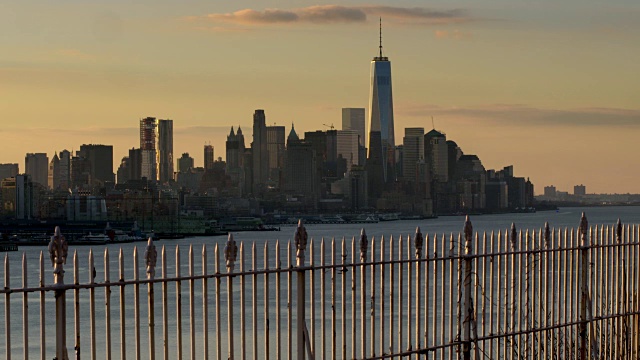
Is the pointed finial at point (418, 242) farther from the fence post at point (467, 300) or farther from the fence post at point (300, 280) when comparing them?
the fence post at point (300, 280)

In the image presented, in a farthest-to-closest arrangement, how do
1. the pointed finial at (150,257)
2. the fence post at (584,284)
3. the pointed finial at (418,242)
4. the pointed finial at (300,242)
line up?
the fence post at (584,284), the pointed finial at (418,242), the pointed finial at (300,242), the pointed finial at (150,257)

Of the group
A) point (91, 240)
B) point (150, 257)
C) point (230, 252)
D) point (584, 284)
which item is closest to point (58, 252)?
point (150, 257)

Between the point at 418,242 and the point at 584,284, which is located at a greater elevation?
the point at 418,242

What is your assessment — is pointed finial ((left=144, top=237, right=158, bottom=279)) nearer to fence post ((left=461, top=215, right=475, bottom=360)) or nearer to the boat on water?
fence post ((left=461, top=215, right=475, bottom=360))

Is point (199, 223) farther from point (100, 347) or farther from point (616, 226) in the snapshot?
point (616, 226)

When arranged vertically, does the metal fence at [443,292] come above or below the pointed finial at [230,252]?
below

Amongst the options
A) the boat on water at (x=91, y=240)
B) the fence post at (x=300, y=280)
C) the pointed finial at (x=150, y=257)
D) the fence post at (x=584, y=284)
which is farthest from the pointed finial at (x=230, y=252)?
the boat on water at (x=91, y=240)

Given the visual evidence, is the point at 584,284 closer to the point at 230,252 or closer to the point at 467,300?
the point at 467,300

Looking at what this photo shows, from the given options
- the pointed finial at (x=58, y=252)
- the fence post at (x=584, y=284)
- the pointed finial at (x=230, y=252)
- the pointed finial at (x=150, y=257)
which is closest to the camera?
the pointed finial at (x=58, y=252)

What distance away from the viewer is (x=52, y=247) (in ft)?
25.4

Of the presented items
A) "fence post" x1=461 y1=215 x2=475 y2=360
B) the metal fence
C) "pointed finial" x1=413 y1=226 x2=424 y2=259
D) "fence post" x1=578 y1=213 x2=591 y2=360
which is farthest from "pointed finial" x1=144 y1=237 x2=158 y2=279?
"fence post" x1=578 y1=213 x2=591 y2=360

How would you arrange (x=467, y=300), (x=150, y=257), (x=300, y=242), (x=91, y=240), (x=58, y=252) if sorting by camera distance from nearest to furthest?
(x=58, y=252), (x=150, y=257), (x=300, y=242), (x=467, y=300), (x=91, y=240)

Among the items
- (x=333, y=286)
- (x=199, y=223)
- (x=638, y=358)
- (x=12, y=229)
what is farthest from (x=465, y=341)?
(x=199, y=223)

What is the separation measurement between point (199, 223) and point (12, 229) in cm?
3370
